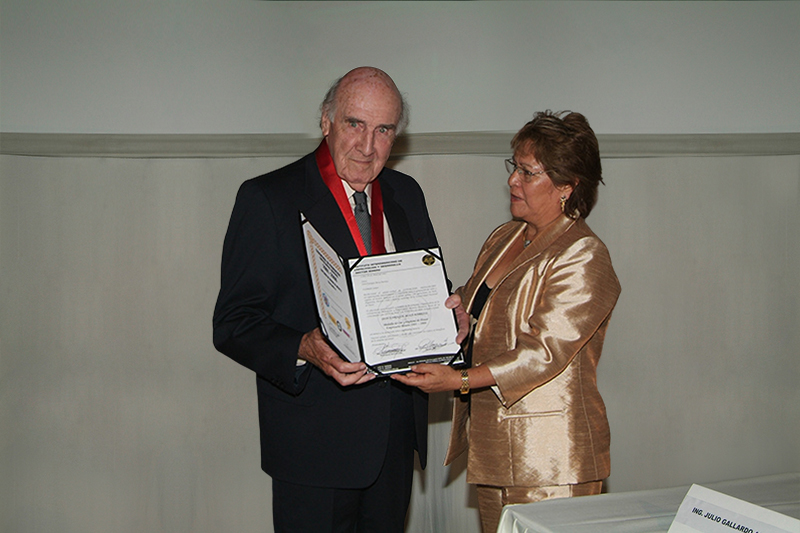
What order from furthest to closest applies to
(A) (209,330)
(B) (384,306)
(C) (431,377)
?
(A) (209,330), (C) (431,377), (B) (384,306)

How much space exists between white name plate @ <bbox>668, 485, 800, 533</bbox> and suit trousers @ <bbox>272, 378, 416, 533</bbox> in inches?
31.7

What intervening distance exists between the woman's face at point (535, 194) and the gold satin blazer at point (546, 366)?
6cm

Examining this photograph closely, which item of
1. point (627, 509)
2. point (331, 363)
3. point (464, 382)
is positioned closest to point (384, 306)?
point (331, 363)

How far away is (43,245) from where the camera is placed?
3082 millimetres

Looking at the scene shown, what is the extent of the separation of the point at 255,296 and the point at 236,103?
1752 mm

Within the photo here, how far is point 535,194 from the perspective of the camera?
6.56 feet

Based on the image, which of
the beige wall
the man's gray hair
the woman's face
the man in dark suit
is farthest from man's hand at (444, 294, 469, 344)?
the beige wall

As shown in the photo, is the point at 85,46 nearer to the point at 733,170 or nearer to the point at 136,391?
the point at 136,391

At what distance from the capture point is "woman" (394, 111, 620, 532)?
5.98ft

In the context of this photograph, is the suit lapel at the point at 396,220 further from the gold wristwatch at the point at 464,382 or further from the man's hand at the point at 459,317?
the gold wristwatch at the point at 464,382

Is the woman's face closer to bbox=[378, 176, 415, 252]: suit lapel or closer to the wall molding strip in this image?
bbox=[378, 176, 415, 252]: suit lapel

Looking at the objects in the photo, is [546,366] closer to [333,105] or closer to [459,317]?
[459,317]

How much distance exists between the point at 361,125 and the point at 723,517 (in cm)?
127

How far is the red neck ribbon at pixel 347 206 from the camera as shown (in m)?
1.79
